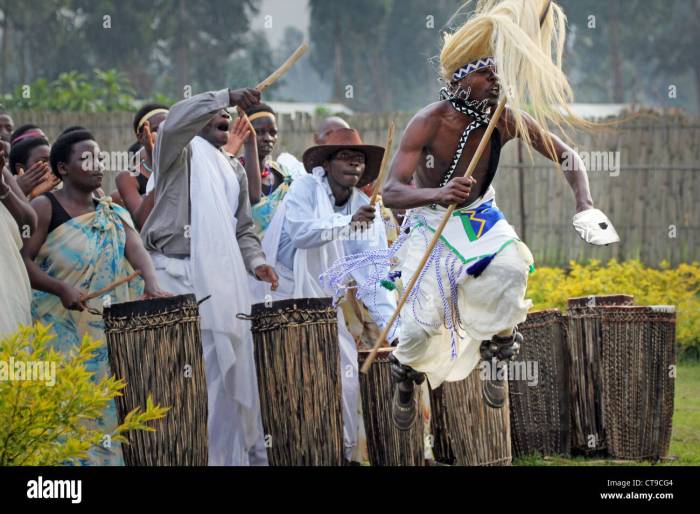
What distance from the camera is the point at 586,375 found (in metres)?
8.69

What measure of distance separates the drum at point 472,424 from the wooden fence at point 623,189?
10205 millimetres

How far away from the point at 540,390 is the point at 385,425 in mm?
1352

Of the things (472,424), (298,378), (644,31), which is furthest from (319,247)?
(644,31)

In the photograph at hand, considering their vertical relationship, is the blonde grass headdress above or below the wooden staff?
above

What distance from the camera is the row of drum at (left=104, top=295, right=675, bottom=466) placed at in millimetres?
6699

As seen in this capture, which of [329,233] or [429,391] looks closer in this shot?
[429,391]

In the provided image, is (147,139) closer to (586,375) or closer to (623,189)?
(586,375)

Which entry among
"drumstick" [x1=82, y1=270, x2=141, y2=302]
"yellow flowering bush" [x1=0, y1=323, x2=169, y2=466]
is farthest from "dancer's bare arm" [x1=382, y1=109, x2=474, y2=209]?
"yellow flowering bush" [x1=0, y1=323, x2=169, y2=466]

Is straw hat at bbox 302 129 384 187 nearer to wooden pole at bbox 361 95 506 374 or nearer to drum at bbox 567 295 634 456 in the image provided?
drum at bbox 567 295 634 456

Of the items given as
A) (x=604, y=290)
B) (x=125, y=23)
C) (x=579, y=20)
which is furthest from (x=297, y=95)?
(x=604, y=290)

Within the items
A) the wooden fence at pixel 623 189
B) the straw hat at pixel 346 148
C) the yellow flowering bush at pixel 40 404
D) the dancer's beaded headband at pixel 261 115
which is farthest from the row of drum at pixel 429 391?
the wooden fence at pixel 623 189
